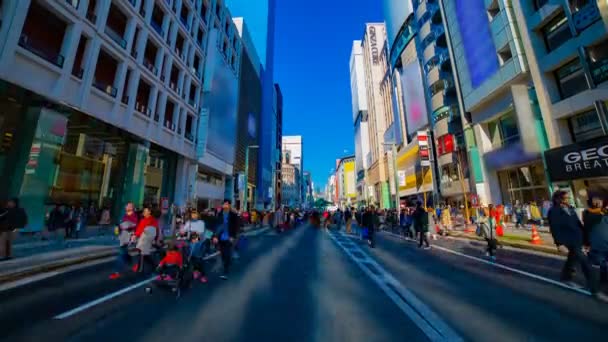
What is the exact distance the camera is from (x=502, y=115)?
2191cm

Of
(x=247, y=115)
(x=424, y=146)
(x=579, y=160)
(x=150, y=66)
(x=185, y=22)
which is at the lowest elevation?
(x=579, y=160)

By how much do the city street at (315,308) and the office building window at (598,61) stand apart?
1409cm

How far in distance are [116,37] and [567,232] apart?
22643 mm

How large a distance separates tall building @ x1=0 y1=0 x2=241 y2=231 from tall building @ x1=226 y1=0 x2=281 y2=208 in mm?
22072

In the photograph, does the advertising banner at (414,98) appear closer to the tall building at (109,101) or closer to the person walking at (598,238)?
the tall building at (109,101)

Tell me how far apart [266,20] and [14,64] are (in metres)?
50.4

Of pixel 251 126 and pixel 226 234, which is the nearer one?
pixel 226 234

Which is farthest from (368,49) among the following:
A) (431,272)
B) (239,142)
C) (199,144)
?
(431,272)

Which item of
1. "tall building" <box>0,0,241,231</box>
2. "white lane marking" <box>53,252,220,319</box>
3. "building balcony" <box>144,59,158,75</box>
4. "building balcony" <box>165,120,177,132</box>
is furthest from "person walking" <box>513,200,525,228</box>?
"building balcony" <box>144,59,158,75</box>

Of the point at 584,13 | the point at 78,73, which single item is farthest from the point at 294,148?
the point at 584,13

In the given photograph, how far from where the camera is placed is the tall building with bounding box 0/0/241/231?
11398mm

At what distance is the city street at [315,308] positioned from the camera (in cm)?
307

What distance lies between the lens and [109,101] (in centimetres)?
1552

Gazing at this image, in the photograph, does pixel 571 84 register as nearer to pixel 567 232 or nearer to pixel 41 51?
pixel 567 232
